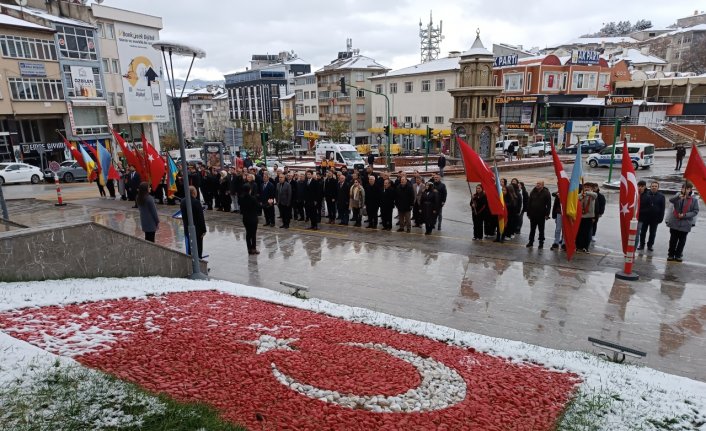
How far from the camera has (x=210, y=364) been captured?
5.12 metres

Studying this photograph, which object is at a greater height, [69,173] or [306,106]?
[306,106]

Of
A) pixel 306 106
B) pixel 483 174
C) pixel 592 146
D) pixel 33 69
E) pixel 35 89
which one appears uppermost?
pixel 33 69

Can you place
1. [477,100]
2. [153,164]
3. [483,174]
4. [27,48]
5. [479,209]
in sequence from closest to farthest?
[483,174]
[479,209]
[153,164]
[477,100]
[27,48]

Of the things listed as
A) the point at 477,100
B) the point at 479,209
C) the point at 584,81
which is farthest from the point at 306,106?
the point at 479,209

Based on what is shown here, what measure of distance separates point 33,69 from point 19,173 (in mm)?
15817

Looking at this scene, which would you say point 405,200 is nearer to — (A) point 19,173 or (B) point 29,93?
(A) point 19,173

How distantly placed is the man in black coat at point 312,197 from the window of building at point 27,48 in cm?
3855

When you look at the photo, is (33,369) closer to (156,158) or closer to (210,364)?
(210,364)

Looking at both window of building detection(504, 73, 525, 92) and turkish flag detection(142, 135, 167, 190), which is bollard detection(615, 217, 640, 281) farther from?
window of building detection(504, 73, 525, 92)

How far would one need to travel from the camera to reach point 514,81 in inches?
2291

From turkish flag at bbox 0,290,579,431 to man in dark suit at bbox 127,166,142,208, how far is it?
13294 millimetres

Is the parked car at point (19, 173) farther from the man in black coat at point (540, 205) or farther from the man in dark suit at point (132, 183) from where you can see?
the man in black coat at point (540, 205)

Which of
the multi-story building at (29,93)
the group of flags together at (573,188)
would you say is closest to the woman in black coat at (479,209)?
the group of flags together at (573,188)

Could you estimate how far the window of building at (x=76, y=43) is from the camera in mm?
43375
